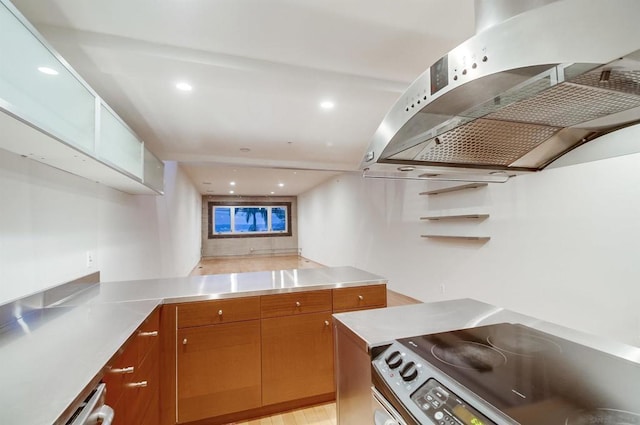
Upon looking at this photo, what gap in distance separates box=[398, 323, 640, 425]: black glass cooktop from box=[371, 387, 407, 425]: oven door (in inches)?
6.7

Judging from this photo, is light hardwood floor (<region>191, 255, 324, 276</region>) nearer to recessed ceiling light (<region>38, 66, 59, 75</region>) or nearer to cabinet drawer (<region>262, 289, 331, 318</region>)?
cabinet drawer (<region>262, 289, 331, 318</region>)

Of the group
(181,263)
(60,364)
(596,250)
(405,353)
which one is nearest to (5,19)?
(60,364)

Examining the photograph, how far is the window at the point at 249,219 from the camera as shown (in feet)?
35.2

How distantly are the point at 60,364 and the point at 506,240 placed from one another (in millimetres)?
3561

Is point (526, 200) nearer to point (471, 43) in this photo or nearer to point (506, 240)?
point (506, 240)

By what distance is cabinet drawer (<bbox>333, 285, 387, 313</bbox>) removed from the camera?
198 centimetres

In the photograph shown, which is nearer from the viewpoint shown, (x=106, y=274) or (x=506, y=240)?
(x=106, y=274)

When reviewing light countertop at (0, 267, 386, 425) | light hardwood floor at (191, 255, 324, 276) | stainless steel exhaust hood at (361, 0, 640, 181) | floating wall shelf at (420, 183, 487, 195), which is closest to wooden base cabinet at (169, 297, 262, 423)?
light countertop at (0, 267, 386, 425)

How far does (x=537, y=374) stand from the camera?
2.38 feet

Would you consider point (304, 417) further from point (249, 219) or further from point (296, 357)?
point (249, 219)

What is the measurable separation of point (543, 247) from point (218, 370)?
2.99 m

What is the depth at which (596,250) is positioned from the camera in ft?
7.14

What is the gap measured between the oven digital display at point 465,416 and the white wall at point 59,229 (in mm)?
1925

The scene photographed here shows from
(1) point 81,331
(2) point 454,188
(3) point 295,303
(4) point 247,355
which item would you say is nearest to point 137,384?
(1) point 81,331
